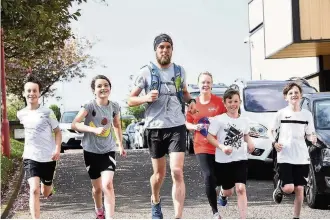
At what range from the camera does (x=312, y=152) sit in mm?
10070

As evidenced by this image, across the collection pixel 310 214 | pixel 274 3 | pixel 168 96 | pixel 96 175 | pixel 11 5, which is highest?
pixel 274 3

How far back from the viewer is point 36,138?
26.3ft

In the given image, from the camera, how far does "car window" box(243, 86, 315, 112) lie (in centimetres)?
1427

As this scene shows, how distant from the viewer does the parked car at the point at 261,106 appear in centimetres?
1325

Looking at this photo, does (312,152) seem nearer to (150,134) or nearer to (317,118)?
(317,118)

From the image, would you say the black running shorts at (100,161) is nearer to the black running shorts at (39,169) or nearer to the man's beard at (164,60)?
the black running shorts at (39,169)

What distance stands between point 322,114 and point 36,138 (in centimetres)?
452

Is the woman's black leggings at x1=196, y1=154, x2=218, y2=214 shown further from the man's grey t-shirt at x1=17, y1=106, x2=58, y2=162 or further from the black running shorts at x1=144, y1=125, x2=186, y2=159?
the man's grey t-shirt at x1=17, y1=106, x2=58, y2=162

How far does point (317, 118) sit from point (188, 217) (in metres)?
2.44

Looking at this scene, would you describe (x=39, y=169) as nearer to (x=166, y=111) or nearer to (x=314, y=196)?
(x=166, y=111)

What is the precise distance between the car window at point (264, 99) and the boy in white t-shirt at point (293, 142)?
545 centimetres

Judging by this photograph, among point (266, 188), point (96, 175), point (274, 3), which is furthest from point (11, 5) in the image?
point (274, 3)

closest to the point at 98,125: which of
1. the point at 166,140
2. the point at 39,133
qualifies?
the point at 39,133

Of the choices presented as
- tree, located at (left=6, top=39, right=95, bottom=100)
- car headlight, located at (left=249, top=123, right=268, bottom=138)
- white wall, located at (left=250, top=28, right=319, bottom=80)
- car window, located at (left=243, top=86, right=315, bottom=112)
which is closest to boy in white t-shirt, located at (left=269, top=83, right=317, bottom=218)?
car headlight, located at (left=249, top=123, right=268, bottom=138)
